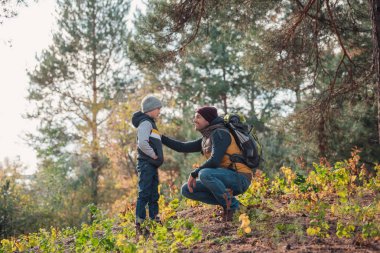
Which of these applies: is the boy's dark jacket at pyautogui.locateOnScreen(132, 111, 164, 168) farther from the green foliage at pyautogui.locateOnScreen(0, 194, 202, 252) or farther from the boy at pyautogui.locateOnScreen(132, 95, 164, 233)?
→ the green foliage at pyautogui.locateOnScreen(0, 194, 202, 252)

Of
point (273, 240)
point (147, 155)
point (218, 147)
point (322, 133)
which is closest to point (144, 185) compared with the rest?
point (147, 155)

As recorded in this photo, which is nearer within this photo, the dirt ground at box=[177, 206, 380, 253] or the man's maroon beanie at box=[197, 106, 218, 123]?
the dirt ground at box=[177, 206, 380, 253]

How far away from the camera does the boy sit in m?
5.13

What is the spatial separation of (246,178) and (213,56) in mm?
20016

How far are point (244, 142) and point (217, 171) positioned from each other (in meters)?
0.43

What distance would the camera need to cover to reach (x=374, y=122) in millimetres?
12445

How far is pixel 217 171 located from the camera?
192 inches

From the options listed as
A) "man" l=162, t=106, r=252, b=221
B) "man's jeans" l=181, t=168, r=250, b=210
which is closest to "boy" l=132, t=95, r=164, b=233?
"man" l=162, t=106, r=252, b=221

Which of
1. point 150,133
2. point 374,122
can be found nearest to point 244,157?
point 150,133

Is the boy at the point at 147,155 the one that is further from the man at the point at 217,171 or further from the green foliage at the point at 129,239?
the man at the point at 217,171

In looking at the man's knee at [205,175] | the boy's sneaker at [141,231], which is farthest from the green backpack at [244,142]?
the boy's sneaker at [141,231]

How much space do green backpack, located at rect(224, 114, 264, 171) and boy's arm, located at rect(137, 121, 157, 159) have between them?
887mm

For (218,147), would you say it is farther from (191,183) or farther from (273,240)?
(273,240)

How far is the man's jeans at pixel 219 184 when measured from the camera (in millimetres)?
4793
